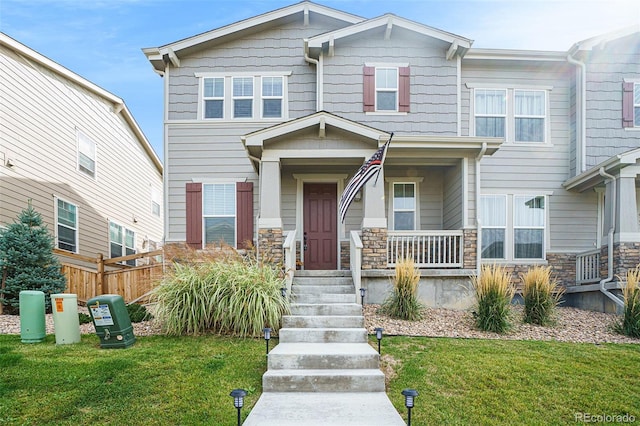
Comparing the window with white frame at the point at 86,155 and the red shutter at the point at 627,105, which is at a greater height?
the red shutter at the point at 627,105

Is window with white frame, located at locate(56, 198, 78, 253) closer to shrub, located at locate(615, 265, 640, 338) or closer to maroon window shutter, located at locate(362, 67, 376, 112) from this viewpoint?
maroon window shutter, located at locate(362, 67, 376, 112)

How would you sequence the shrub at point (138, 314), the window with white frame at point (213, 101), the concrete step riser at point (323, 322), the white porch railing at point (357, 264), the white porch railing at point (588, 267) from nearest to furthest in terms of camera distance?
the concrete step riser at point (323, 322) → the shrub at point (138, 314) → the white porch railing at point (357, 264) → the white porch railing at point (588, 267) → the window with white frame at point (213, 101)

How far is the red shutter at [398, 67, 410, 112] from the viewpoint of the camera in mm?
10852

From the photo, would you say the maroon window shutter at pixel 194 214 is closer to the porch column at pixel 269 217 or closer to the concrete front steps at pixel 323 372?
the porch column at pixel 269 217

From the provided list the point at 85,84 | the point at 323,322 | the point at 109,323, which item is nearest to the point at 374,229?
the point at 323,322

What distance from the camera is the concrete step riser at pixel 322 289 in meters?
8.17

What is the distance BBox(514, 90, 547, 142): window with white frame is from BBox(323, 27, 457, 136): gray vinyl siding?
6.26ft

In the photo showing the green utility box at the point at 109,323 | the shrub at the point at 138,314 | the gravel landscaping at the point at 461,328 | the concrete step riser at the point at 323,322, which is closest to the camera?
the green utility box at the point at 109,323

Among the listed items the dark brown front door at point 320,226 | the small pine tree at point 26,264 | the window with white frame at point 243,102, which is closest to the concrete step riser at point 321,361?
the dark brown front door at point 320,226

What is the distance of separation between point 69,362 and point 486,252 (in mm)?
9364

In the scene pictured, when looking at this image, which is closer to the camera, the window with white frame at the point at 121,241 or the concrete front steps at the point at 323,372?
the concrete front steps at the point at 323,372

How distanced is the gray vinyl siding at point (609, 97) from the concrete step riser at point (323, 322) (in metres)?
8.03

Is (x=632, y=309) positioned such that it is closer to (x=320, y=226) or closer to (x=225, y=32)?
(x=320, y=226)

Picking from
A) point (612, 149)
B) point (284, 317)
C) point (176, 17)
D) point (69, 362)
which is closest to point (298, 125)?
point (284, 317)
